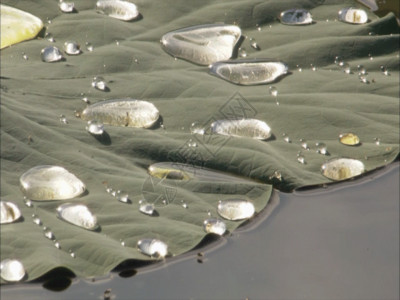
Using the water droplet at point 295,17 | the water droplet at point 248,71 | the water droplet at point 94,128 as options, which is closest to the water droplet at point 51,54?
the water droplet at point 94,128

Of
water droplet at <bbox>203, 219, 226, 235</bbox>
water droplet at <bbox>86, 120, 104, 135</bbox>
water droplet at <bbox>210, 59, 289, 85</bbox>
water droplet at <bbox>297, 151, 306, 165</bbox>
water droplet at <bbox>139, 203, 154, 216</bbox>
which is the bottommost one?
water droplet at <bbox>203, 219, 226, 235</bbox>

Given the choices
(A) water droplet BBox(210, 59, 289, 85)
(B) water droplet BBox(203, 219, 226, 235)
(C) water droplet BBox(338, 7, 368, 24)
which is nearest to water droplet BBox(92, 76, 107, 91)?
(A) water droplet BBox(210, 59, 289, 85)

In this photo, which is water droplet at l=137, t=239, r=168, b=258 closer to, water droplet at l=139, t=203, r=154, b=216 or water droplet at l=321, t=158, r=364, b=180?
water droplet at l=139, t=203, r=154, b=216

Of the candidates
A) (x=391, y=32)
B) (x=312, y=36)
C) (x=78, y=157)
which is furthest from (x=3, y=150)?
(x=391, y=32)

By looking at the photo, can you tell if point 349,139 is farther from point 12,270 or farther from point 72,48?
point 12,270

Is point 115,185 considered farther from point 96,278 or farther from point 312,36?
point 312,36

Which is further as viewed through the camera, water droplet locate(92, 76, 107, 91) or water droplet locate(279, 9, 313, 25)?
water droplet locate(279, 9, 313, 25)
